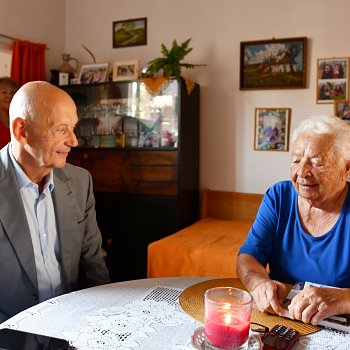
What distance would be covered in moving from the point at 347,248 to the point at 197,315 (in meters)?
0.61

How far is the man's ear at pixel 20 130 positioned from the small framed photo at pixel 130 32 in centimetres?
265

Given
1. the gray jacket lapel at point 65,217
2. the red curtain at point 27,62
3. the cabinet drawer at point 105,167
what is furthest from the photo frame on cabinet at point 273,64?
the gray jacket lapel at point 65,217

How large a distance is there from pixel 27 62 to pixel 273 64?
7.16 feet

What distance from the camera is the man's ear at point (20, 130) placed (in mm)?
1519

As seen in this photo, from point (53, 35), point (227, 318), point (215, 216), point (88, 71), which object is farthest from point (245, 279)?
point (53, 35)

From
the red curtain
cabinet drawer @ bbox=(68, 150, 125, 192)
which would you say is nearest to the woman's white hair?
cabinet drawer @ bbox=(68, 150, 125, 192)

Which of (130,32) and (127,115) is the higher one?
(130,32)

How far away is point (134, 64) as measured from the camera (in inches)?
149

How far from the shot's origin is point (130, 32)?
4.00 metres

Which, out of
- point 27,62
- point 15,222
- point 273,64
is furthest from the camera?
point 27,62

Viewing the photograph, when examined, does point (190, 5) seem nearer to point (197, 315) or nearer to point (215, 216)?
point (215, 216)

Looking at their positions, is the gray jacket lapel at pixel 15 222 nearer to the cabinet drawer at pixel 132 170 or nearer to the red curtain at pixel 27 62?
the cabinet drawer at pixel 132 170

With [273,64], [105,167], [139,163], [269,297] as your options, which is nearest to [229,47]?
[273,64]

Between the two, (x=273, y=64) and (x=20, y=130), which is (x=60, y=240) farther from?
(x=273, y=64)
